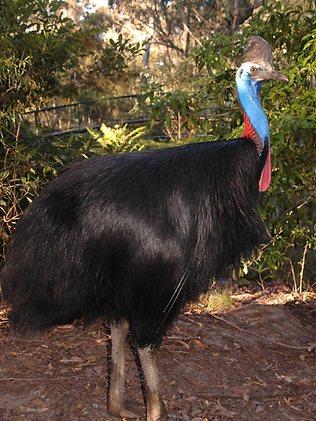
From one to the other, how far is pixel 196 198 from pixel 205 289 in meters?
0.45

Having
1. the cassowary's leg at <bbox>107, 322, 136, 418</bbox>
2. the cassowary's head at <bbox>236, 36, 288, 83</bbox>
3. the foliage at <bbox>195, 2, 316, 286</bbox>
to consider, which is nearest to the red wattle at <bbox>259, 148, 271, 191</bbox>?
the cassowary's head at <bbox>236, 36, 288, 83</bbox>

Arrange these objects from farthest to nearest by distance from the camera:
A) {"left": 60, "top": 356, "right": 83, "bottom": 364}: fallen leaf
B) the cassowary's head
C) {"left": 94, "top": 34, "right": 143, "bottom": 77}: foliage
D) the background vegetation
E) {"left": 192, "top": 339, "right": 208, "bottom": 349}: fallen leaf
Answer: {"left": 94, "top": 34, "right": 143, "bottom": 77}: foliage, {"left": 192, "top": 339, "right": 208, "bottom": 349}: fallen leaf, the background vegetation, {"left": 60, "top": 356, "right": 83, "bottom": 364}: fallen leaf, the cassowary's head

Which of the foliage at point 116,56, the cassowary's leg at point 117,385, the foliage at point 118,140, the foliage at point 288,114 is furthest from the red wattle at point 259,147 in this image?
the foliage at point 118,140

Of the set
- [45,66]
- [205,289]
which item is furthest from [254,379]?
[45,66]

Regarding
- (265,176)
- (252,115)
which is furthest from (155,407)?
(252,115)

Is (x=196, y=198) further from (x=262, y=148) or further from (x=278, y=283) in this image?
(x=278, y=283)

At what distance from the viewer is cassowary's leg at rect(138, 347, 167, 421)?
2.99 meters

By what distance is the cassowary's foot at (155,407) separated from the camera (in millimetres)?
3105

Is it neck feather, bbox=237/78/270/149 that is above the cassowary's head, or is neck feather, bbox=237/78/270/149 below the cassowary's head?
below

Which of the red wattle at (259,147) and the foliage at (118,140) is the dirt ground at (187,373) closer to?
the red wattle at (259,147)

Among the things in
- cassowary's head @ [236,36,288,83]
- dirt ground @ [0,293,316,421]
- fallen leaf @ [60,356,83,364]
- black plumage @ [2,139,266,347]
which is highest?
cassowary's head @ [236,36,288,83]

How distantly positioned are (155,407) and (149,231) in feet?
3.38

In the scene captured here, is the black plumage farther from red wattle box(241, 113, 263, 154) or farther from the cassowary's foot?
the cassowary's foot

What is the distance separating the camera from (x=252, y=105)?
9.14 feet
